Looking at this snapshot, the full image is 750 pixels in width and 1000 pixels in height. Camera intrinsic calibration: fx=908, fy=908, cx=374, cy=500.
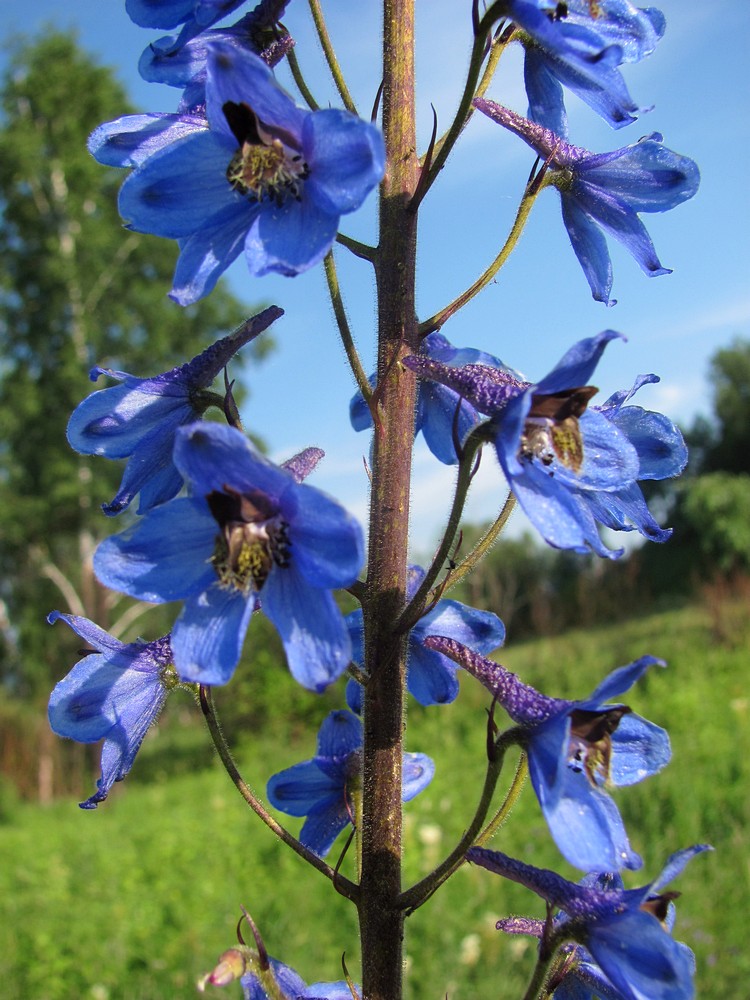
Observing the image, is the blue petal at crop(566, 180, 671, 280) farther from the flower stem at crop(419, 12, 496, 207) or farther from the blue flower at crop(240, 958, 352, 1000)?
the blue flower at crop(240, 958, 352, 1000)

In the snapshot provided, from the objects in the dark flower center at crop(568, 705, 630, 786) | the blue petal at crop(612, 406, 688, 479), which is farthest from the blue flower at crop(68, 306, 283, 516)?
the dark flower center at crop(568, 705, 630, 786)

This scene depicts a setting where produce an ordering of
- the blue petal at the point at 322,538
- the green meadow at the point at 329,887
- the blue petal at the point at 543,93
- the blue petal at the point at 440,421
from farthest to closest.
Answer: the green meadow at the point at 329,887
the blue petal at the point at 440,421
the blue petal at the point at 543,93
the blue petal at the point at 322,538

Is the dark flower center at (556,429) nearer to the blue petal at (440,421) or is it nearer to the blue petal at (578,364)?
the blue petal at (578,364)

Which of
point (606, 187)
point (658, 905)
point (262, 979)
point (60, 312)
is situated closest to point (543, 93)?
point (606, 187)

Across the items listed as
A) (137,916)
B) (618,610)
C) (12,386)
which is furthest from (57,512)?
(137,916)

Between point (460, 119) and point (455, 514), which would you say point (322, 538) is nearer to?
point (455, 514)

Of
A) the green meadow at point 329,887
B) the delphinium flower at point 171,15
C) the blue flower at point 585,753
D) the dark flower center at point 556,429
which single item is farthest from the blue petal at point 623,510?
the green meadow at point 329,887
